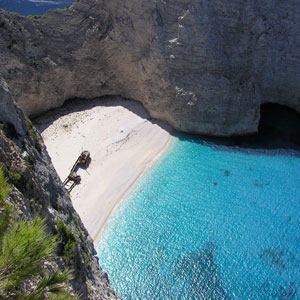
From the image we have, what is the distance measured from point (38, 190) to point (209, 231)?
14726 mm

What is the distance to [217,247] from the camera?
2188cm

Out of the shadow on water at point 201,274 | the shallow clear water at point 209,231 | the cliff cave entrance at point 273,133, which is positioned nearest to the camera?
the shadow on water at point 201,274

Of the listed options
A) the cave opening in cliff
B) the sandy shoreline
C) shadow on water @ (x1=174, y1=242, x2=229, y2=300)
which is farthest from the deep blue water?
shadow on water @ (x1=174, y1=242, x2=229, y2=300)

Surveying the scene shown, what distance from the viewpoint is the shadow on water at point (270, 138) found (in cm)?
3076

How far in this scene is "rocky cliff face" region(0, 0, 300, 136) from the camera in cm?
3103

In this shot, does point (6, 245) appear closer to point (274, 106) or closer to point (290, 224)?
point (290, 224)

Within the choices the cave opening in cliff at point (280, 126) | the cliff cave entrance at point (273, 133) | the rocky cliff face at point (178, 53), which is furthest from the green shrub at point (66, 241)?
the cave opening in cliff at point (280, 126)

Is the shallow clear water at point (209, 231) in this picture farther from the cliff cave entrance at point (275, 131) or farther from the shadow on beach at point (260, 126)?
the cliff cave entrance at point (275, 131)

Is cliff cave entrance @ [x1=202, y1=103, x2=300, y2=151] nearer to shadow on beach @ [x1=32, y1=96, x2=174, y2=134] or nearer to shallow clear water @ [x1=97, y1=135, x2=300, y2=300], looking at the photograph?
shallow clear water @ [x1=97, y1=135, x2=300, y2=300]

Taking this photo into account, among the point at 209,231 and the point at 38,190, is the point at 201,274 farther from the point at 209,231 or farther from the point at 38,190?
the point at 38,190

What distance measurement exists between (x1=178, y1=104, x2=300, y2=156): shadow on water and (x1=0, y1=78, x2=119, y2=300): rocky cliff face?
19767 millimetres

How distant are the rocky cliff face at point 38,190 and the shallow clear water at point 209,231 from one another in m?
5.84

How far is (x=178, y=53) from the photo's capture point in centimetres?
3156

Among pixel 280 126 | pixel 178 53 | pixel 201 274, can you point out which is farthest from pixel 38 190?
pixel 280 126
